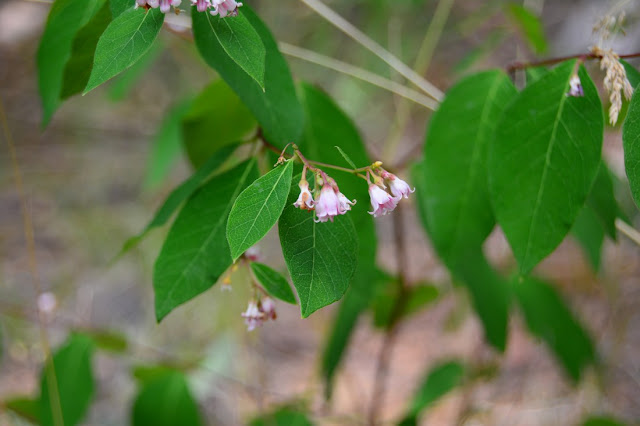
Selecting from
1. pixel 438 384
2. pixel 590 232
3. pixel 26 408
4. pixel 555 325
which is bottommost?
pixel 26 408

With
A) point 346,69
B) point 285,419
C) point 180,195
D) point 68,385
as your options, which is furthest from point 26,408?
point 346,69

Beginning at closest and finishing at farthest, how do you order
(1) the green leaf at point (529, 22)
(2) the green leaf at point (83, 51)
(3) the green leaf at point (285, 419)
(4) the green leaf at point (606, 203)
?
(2) the green leaf at point (83, 51)
(4) the green leaf at point (606, 203)
(1) the green leaf at point (529, 22)
(3) the green leaf at point (285, 419)

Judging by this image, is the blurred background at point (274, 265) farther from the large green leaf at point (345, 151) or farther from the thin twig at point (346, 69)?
the large green leaf at point (345, 151)

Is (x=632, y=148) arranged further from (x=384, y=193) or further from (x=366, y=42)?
(x=366, y=42)

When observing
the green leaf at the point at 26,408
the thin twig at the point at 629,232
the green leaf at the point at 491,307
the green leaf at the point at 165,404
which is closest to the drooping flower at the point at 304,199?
the thin twig at the point at 629,232

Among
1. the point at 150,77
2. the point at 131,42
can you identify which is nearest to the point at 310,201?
the point at 131,42

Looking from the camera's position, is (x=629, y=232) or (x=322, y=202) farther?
(x=629, y=232)
